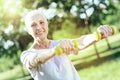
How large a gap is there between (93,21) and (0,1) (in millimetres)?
535

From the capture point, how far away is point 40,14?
1685 millimetres

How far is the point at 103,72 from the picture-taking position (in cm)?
197

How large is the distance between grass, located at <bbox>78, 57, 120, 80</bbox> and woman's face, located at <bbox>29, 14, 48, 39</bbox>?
0.37 m

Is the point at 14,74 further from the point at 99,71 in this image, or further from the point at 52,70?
the point at 99,71

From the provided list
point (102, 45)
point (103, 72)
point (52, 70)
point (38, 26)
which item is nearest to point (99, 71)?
point (103, 72)

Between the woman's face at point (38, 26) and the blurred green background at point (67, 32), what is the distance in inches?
8.6

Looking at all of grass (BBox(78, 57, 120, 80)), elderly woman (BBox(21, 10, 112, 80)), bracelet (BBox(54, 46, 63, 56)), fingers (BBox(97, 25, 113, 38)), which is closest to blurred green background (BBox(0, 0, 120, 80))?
grass (BBox(78, 57, 120, 80))

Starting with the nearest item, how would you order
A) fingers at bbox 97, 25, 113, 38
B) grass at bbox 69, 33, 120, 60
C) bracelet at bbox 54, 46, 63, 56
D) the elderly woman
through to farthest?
bracelet at bbox 54, 46, 63, 56 < fingers at bbox 97, 25, 113, 38 < the elderly woman < grass at bbox 69, 33, 120, 60

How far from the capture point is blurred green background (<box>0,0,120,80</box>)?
1.94 m

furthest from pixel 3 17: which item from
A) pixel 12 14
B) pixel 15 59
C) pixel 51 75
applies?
pixel 51 75

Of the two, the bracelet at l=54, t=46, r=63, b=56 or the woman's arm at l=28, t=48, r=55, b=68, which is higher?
the bracelet at l=54, t=46, r=63, b=56

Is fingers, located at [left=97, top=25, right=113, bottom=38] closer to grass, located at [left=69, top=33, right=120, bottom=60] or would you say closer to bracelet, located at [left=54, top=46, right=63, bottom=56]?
bracelet, located at [left=54, top=46, right=63, bottom=56]

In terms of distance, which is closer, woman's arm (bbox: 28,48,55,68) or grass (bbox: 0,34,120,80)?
woman's arm (bbox: 28,48,55,68)

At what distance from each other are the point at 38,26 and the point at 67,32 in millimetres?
336
